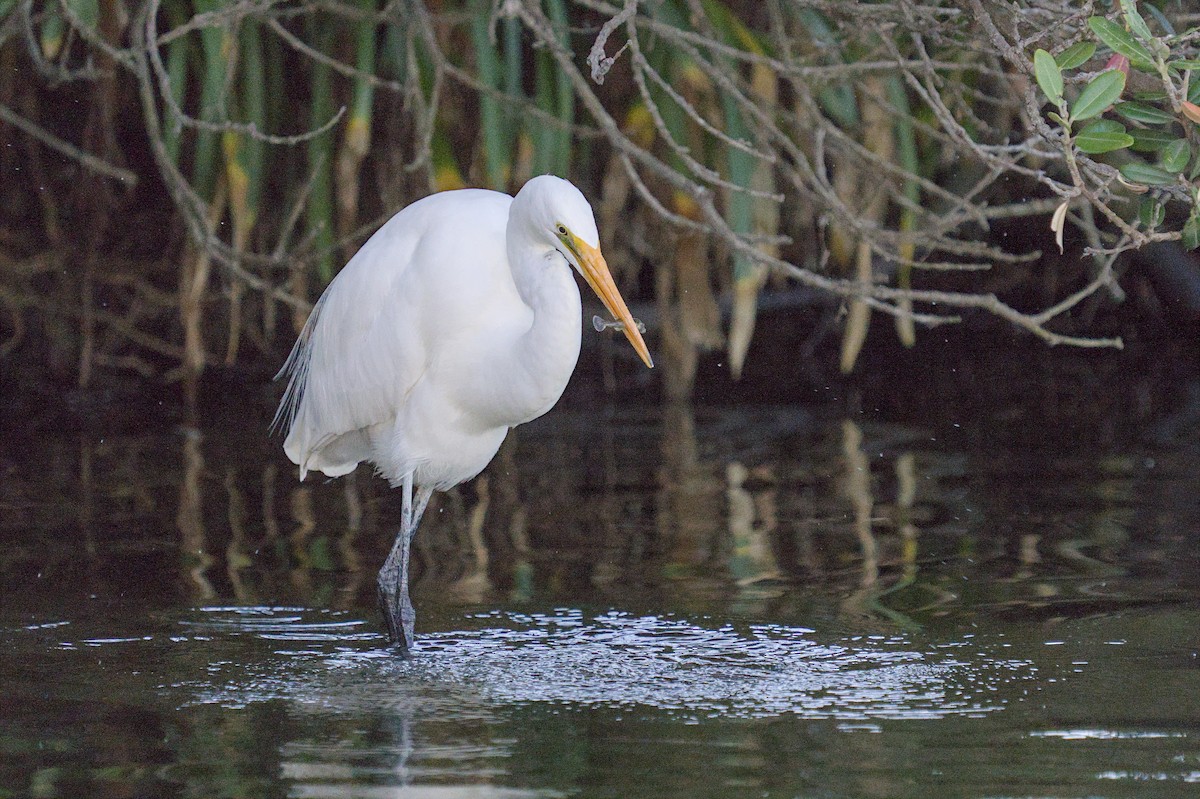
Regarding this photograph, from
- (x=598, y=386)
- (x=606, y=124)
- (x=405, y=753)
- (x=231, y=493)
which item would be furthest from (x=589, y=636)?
(x=598, y=386)

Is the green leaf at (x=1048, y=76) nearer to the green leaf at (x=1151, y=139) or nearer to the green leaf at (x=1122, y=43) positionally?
the green leaf at (x=1122, y=43)

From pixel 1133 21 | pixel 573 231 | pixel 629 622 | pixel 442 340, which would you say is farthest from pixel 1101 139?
pixel 442 340

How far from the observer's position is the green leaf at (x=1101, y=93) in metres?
2.82

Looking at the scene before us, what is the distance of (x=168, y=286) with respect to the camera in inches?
322

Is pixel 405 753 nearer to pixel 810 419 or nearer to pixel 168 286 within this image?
pixel 810 419

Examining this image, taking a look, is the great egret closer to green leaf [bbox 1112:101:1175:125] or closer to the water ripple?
the water ripple

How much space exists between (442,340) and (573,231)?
673 millimetres

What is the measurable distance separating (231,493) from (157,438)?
1.29 meters

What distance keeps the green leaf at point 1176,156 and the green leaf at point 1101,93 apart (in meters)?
0.19

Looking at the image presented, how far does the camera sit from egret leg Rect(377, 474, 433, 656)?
4027mm

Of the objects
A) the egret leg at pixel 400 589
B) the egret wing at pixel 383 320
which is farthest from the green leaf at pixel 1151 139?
the egret leg at pixel 400 589

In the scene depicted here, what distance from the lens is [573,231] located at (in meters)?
3.69

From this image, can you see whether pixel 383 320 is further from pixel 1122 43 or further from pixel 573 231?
pixel 1122 43

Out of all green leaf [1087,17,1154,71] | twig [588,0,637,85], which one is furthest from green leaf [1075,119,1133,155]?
twig [588,0,637,85]
